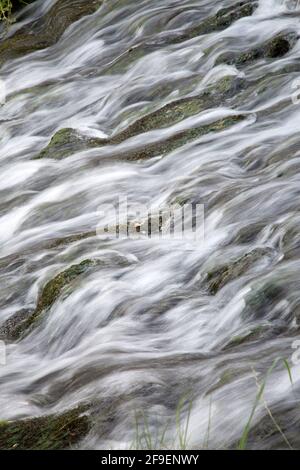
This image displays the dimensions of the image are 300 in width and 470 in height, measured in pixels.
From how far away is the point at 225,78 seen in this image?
308 inches

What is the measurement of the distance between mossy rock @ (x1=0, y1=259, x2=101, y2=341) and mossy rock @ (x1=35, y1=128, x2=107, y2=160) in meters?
2.31

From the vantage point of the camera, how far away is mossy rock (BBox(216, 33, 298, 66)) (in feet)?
26.0

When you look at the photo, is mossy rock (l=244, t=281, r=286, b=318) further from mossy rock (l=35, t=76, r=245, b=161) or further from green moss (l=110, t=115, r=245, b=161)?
mossy rock (l=35, t=76, r=245, b=161)

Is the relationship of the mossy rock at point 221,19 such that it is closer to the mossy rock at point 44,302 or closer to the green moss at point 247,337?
the mossy rock at point 44,302

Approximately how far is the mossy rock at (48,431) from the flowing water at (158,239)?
2.8 inches

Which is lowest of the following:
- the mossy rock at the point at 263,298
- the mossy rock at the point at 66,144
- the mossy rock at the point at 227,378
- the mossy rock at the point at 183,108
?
the mossy rock at the point at 183,108

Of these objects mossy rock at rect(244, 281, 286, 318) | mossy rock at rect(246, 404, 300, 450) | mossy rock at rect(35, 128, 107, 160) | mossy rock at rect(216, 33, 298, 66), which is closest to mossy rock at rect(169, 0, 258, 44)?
mossy rock at rect(216, 33, 298, 66)

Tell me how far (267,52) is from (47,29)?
144 inches

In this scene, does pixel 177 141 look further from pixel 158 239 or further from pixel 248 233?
pixel 248 233

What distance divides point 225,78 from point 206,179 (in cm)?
179

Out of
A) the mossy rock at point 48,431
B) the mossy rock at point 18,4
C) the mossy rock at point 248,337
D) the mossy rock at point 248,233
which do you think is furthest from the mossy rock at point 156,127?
the mossy rock at point 18,4

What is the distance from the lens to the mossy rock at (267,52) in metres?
7.93
